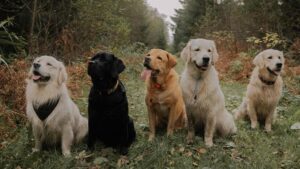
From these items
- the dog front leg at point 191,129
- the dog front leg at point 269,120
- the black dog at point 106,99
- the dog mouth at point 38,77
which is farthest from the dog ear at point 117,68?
the dog front leg at point 269,120

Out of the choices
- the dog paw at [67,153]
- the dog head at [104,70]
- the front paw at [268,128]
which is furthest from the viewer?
the front paw at [268,128]

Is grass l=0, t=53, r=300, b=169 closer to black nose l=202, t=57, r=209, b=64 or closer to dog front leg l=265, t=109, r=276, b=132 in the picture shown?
dog front leg l=265, t=109, r=276, b=132

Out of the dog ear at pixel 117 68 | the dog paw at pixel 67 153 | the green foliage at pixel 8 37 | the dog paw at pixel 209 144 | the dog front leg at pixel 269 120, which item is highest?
the green foliage at pixel 8 37

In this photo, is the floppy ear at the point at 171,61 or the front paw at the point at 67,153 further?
the floppy ear at the point at 171,61

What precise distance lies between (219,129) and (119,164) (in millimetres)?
1744

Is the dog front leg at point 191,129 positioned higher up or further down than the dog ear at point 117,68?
further down

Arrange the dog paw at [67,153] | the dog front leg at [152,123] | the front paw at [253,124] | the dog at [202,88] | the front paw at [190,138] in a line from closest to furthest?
1. the dog paw at [67,153]
2. the dog at [202,88]
3. the front paw at [190,138]
4. the dog front leg at [152,123]
5. the front paw at [253,124]

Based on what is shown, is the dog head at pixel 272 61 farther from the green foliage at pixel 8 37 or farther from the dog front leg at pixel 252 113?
the green foliage at pixel 8 37

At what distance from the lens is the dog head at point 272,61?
19.9 ft

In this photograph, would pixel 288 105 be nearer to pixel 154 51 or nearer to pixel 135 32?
pixel 154 51

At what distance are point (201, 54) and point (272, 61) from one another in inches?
68.0

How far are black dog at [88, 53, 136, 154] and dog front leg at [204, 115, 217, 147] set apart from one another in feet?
3.98

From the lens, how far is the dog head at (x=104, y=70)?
455cm

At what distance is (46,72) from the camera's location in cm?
459
